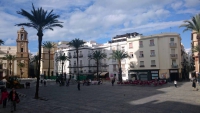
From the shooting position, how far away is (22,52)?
272 ft

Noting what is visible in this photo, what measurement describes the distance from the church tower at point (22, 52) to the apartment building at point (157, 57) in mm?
52473

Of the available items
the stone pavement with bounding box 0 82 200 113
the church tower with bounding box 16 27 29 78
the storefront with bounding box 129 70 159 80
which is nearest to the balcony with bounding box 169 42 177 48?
the storefront with bounding box 129 70 159 80

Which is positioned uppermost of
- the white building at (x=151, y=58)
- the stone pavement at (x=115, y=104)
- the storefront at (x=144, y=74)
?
the white building at (x=151, y=58)

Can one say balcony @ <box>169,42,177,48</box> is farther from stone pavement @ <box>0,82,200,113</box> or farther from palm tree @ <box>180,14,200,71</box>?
stone pavement @ <box>0,82,200,113</box>

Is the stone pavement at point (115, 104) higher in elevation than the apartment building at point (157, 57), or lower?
lower

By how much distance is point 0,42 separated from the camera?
29.3 metres

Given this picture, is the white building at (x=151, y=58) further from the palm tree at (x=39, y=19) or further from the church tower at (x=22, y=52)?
the church tower at (x=22, y=52)

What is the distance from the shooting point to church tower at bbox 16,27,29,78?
82000 mm

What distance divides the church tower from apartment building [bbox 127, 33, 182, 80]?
2066 inches

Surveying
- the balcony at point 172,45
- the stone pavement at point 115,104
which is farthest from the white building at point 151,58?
the stone pavement at point 115,104

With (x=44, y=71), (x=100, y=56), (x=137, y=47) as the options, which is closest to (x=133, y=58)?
(x=137, y=47)

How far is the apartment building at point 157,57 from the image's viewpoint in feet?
150

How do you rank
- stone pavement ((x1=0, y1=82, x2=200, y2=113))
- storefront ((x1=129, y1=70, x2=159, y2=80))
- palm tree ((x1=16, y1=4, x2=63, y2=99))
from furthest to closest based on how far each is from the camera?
storefront ((x1=129, y1=70, x2=159, y2=80)) → palm tree ((x1=16, y1=4, x2=63, y2=99)) → stone pavement ((x1=0, y1=82, x2=200, y2=113))

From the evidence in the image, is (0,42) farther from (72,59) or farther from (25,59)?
(25,59)
